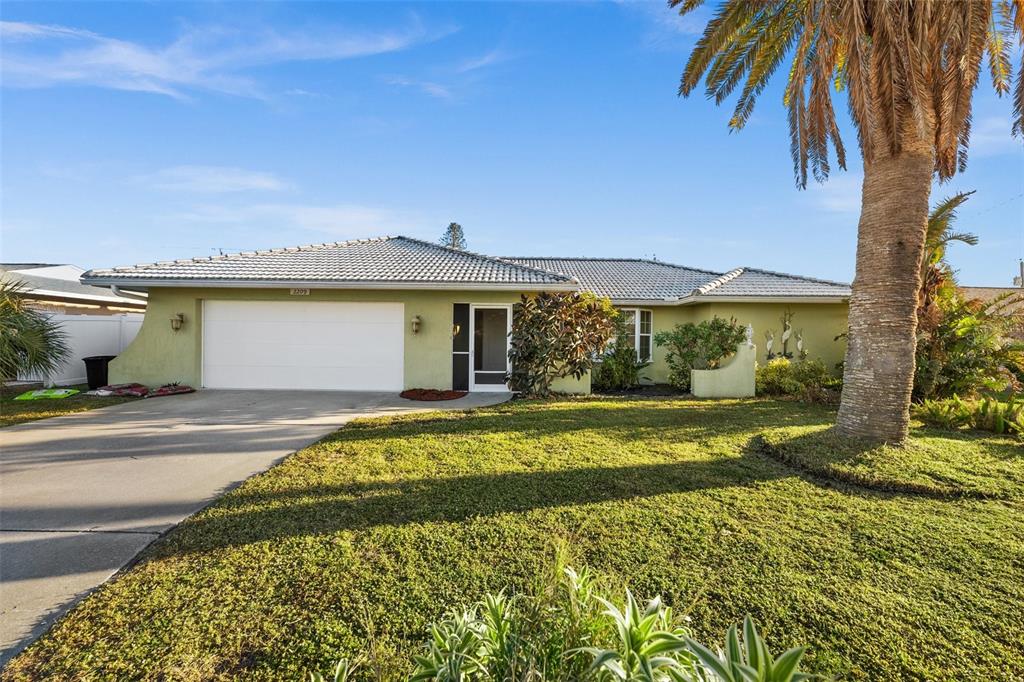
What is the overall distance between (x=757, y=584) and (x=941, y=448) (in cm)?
527

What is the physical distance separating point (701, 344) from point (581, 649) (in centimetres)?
1160

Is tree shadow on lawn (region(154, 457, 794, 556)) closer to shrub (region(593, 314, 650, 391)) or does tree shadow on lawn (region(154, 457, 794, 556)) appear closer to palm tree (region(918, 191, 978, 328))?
shrub (region(593, 314, 650, 391))

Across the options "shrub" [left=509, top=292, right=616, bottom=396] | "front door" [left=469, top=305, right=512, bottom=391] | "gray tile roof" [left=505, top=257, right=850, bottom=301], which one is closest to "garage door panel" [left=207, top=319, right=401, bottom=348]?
"front door" [left=469, top=305, right=512, bottom=391]

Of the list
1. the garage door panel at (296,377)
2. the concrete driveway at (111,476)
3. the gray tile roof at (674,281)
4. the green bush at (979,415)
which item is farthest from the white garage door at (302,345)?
the green bush at (979,415)

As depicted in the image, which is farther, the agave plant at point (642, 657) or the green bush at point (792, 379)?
the green bush at point (792, 379)

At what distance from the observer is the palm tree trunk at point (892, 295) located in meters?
6.12

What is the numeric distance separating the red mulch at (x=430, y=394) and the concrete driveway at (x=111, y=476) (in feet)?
2.81

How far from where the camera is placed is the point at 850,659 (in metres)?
2.36

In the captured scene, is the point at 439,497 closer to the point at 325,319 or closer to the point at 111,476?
the point at 111,476

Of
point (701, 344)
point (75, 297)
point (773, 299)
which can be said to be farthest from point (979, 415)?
point (75, 297)

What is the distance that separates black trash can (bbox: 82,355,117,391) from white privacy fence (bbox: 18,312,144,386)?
64 cm

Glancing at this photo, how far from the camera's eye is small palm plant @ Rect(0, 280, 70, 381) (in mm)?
9656

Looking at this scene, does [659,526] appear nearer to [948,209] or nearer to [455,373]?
[455,373]

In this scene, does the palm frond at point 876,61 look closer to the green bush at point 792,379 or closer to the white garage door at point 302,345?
the green bush at point 792,379
